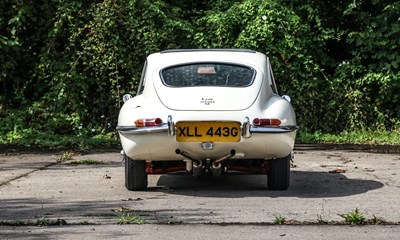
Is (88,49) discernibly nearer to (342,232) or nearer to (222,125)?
(222,125)

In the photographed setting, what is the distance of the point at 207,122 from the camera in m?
8.30

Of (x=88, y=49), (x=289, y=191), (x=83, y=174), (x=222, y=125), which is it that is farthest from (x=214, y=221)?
(x=88, y=49)

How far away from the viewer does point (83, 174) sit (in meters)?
10.6

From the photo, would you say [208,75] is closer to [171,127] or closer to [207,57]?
[207,57]

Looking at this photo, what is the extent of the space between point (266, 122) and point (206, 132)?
61 cm

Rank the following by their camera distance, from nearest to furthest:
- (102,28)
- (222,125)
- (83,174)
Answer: (222,125)
(83,174)
(102,28)

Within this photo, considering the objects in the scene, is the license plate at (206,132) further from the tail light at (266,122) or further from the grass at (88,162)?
the grass at (88,162)

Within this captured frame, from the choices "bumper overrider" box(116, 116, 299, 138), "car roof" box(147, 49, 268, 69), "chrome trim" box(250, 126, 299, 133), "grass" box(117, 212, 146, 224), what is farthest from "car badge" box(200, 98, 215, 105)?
"grass" box(117, 212, 146, 224)

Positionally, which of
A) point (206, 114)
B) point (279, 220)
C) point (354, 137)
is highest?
point (206, 114)

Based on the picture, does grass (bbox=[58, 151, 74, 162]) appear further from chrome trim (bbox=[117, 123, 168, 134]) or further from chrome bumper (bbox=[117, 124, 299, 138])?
chrome bumper (bbox=[117, 124, 299, 138])

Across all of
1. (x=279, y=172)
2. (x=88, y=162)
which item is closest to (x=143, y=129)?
(x=279, y=172)

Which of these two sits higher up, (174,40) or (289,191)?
(174,40)

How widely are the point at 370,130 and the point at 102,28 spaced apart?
575 cm

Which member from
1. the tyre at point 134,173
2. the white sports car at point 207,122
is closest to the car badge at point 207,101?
the white sports car at point 207,122
